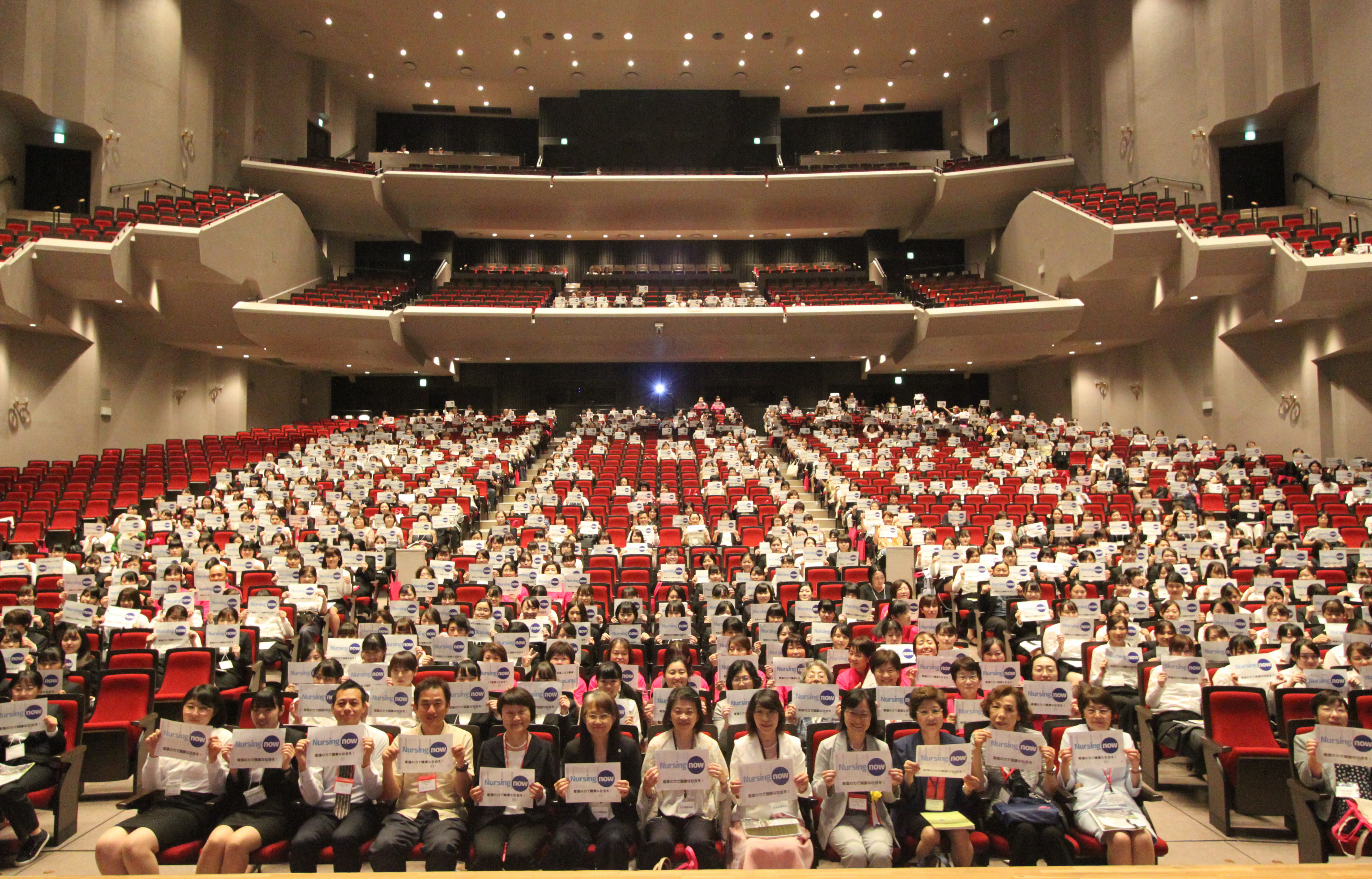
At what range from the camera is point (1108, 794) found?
153 inches

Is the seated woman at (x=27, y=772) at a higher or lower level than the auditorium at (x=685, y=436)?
lower

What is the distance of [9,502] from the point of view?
12.3m

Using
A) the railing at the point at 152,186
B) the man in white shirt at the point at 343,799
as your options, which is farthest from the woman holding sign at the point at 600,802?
the railing at the point at 152,186

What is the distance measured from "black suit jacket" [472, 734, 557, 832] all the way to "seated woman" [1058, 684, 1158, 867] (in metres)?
2.33

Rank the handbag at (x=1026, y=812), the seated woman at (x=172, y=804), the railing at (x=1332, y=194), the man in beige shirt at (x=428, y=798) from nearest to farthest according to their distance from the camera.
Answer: the seated woman at (x=172, y=804)
the man in beige shirt at (x=428, y=798)
the handbag at (x=1026, y=812)
the railing at (x=1332, y=194)

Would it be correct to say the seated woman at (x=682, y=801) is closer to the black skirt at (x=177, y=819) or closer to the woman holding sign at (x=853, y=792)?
the woman holding sign at (x=853, y=792)

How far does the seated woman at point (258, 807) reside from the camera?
3.62m

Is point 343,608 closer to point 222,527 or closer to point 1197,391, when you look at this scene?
point 222,527

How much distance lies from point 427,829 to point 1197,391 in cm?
1929

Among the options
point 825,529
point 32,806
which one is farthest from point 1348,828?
point 825,529

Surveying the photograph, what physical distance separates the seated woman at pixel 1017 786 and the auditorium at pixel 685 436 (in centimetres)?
2

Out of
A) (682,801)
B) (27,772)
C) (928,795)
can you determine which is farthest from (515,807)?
(27,772)

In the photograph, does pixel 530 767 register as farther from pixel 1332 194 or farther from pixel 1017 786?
pixel 1332 194

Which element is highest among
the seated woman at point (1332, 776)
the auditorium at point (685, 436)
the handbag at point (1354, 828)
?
the auditorium at point (685, 436)
